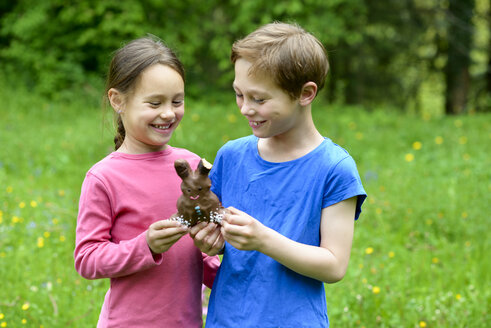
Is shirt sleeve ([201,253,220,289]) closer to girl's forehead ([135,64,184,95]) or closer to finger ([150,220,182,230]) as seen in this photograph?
finger ([150,220,182,230])

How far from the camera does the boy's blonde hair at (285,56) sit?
68.2 inches

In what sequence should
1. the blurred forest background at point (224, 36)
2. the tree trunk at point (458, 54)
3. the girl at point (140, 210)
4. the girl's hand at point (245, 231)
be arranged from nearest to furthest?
the girl's hand at point (245, 231) < the girl at point (140, 210) < the blurred forest background at point (224, 36) < the tree trunk at point (458, 54)

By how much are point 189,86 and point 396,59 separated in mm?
4915

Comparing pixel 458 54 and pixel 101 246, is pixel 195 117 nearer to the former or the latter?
pixel 101 246

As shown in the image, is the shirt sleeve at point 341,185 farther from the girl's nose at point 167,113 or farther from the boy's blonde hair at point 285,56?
the girl's nose at point 167,113

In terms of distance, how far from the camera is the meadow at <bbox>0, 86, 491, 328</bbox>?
131 inches

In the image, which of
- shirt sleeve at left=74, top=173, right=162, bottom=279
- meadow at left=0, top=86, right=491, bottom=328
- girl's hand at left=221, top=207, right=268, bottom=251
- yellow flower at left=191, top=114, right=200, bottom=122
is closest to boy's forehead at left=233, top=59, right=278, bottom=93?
girl's hand at left=221, top=207, right=268, bottom=251

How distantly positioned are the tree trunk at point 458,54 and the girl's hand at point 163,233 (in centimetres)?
1057

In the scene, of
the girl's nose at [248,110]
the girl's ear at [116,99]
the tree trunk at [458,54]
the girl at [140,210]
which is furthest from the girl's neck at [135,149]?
the tree trunk at [458,54]

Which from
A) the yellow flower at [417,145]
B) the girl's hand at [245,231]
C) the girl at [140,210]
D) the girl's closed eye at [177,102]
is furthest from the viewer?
the yellow flower at [417,145]

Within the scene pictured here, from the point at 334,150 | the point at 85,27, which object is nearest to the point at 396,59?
the point at 85,27

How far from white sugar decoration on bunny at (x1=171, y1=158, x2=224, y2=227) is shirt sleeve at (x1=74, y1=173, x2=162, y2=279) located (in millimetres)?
176

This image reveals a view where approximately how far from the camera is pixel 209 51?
11.8 meters

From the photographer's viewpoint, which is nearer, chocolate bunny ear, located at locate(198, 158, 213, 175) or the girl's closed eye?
chocolate bunny ear, located at locate(198, 158, 213, 175)
